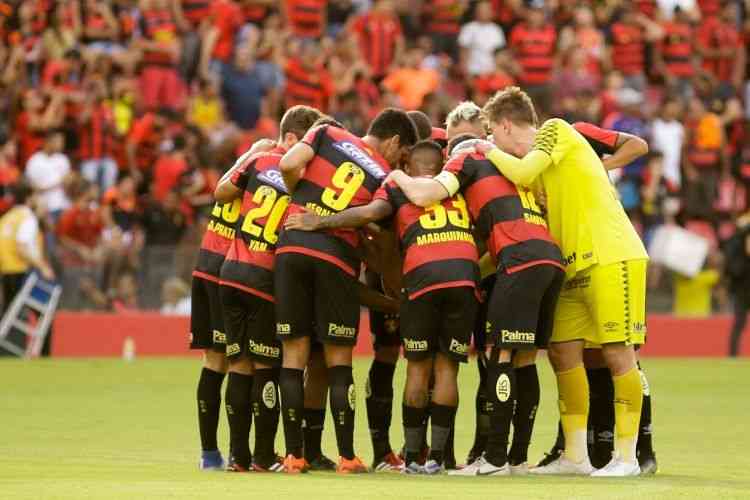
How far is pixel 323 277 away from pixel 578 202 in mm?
→ 1721

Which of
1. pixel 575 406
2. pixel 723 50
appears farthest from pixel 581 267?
pixel 723 50

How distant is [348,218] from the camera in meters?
11.4

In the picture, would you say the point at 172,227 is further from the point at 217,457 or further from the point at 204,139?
the point at 217,457

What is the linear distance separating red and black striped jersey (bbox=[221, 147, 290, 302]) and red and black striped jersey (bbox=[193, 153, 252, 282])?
17 centimetres

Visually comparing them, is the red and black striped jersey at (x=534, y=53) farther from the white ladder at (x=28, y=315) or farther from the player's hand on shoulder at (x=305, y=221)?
the player's hand on shoulder at (x=305, y=221)

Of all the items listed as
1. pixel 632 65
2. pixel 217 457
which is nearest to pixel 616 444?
pixel 217 457

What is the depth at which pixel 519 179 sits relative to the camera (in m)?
11.3

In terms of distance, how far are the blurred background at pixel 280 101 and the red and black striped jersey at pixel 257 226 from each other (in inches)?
451

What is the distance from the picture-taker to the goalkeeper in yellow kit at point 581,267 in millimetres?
11328

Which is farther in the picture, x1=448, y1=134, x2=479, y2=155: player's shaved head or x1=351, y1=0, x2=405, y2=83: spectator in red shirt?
x1=351, y1=0, x2=405, y2=83: spectator in red shirt

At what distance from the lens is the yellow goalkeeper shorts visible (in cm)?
1134

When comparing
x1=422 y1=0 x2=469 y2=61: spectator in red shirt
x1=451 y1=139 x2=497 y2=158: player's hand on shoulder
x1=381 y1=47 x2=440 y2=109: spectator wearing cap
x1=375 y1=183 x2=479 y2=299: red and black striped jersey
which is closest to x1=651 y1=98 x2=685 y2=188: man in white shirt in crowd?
x1=381 y1=47 x2=440 y2=109: spectator wearing cap

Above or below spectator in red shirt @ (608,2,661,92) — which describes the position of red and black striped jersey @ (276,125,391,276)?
below

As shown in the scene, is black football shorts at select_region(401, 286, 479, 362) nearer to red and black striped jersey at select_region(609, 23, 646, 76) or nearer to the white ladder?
the white ladder
